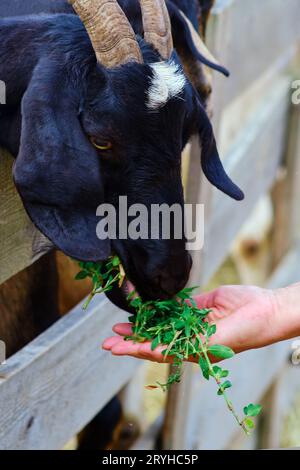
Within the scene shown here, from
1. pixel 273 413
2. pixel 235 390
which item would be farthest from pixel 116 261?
pixel 273 413

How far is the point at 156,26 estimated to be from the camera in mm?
2488

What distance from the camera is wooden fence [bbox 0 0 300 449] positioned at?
2695 millimetres

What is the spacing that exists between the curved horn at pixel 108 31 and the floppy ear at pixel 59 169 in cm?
12

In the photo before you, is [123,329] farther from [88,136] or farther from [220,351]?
[88,136]

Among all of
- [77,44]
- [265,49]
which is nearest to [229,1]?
[265,49]

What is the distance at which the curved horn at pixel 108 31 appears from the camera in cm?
235

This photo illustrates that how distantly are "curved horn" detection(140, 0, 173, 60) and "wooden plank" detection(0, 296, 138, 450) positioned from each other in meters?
0.99

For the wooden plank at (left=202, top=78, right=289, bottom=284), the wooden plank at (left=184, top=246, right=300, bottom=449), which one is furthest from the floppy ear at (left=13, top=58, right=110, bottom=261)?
the wooden plank at (left=184, top=246, right=300, bottom=449)

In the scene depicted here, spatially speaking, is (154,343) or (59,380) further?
(59,380)

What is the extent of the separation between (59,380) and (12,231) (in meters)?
0.67

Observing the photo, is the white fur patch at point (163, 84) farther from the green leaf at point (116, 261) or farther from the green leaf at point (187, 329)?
the green leaf at point (187, 329)

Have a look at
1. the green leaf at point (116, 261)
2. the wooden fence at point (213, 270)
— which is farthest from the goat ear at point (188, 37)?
the green leaf at point (116, 261)

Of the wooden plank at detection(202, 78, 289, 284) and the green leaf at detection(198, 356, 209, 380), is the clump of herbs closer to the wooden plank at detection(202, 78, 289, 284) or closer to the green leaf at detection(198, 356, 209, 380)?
the green leaf at detection(198, 356, 209, 380)

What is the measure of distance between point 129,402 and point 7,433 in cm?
201
